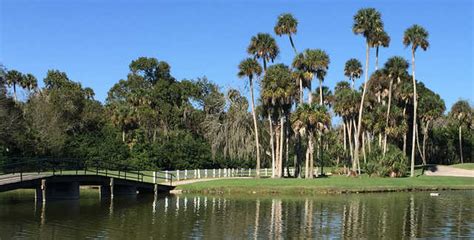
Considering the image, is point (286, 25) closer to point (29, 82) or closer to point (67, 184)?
point (67, 184)

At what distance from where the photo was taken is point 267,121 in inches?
2943

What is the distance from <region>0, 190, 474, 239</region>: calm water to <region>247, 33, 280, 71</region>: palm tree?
22.6 m

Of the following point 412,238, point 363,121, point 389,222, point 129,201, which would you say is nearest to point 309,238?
point 412,238

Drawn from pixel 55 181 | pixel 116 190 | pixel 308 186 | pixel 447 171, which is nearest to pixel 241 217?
pixel 55 181

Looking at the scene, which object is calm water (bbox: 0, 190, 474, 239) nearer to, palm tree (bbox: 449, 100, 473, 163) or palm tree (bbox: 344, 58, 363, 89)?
palm tree (bbox: 344, 58, 363, 89)

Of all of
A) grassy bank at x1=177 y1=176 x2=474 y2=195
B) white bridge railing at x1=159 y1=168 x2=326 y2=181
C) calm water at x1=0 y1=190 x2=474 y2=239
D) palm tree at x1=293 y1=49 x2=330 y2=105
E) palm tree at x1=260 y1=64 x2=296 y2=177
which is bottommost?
calm water at x1=0 y1=190 x2=474 y2=239

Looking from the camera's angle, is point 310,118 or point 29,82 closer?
point 310,118

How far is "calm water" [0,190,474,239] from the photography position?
84.5 ft

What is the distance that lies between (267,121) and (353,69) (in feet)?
59.7

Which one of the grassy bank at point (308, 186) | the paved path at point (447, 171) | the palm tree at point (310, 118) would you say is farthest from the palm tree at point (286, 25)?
the paved path at point (447, 171)

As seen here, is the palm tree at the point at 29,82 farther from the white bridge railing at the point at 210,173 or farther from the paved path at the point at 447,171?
the paved path at the point at 447,171

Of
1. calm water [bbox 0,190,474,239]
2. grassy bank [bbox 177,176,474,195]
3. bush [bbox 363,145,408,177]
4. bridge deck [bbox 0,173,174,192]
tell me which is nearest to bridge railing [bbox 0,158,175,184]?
Result: bridge deck [bbox 0,173,174,192]

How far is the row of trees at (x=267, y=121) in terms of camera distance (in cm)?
6250

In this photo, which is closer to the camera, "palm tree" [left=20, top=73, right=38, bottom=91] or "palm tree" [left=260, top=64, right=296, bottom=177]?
"palm tree" [left=260, top=64, right=296, bottom=177]
